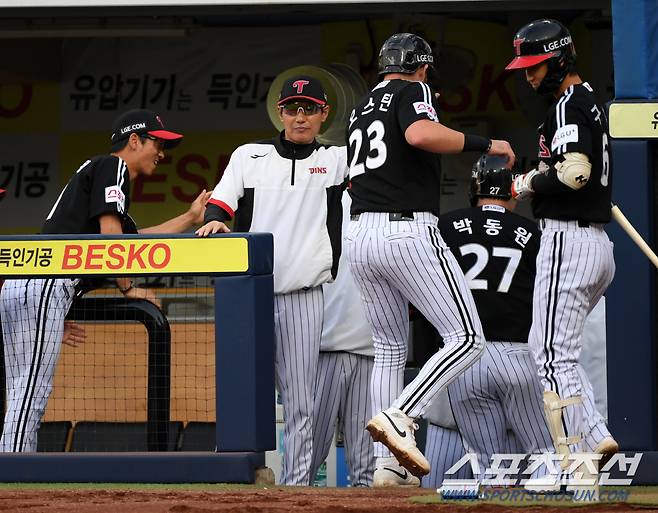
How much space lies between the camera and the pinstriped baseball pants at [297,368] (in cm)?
559

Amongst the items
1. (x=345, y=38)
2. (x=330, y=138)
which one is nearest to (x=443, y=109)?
(x=345, y=38)

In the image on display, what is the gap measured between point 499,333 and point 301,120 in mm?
1245

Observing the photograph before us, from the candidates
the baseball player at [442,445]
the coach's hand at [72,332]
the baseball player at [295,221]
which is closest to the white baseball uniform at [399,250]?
the baseball player at [295,221]

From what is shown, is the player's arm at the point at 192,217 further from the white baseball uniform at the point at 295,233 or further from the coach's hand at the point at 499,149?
the coach's hand at the point at 499,149

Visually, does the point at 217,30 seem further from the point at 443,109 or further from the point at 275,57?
the point at 443,109

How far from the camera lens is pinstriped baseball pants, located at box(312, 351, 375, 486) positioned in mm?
5762

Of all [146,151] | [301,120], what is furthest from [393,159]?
[146,151]

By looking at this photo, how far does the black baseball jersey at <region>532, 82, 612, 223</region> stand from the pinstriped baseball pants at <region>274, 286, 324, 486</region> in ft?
4.08

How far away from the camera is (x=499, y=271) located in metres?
5.63

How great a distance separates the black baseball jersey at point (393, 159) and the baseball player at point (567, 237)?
0.42 meters

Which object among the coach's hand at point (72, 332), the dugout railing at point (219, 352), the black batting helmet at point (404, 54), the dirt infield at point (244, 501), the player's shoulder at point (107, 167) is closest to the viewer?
the dirt infield at point (244, 501)

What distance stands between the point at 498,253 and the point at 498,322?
29 centimetres

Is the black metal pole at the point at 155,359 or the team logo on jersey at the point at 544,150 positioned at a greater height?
the team logo on jersey at the point at 544,150

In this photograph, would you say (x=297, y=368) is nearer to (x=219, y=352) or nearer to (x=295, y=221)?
(x=219, y=352)
